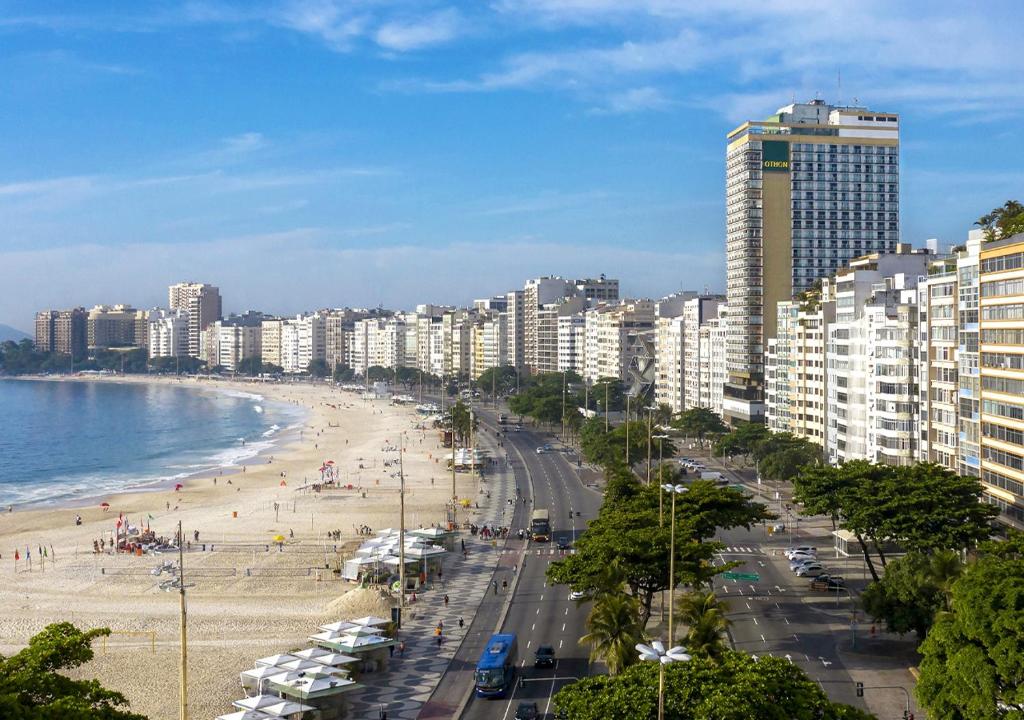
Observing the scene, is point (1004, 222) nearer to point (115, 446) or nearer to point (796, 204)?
point (796, 204)

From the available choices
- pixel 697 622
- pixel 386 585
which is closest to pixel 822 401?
pixel 386 585

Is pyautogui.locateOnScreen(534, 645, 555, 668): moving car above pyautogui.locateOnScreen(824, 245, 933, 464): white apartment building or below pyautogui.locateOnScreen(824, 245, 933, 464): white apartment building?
below

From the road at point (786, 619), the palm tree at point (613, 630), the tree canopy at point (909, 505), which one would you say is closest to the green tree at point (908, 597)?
the road at point (786, 619)

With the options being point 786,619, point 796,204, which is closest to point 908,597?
point 786,619

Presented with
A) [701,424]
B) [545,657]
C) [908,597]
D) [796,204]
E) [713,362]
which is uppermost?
[796,204]

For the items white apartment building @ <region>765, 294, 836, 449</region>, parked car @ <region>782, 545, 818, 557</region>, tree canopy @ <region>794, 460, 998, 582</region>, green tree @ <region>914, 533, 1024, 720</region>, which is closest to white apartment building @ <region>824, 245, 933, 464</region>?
white apartment building @ <region>765, 294, 836, 449</region>

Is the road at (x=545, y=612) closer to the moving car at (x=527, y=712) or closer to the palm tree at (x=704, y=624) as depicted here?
the moving car at (x=527, y=712)

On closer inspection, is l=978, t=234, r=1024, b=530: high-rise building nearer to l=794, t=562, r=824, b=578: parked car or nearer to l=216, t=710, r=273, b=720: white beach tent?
l=794, t=562, r=824, b=578: parked car
